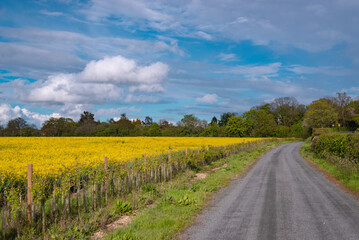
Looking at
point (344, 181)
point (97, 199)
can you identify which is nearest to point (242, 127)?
point (344, 181)

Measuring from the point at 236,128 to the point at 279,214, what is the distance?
3458 inches

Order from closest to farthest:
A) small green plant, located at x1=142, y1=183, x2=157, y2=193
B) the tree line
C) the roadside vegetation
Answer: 1. small green plant, located at x1=142, y1=183, x2=157, y2=193
2. the roadside vegetation
3. the tree line

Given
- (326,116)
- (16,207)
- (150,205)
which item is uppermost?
(326,116)

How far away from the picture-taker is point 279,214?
26.1 ft

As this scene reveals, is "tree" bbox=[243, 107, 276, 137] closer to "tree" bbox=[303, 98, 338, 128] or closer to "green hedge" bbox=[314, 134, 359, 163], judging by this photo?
"tree" bbox=[303, 98, 338, 128]

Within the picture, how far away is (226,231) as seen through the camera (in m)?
6.61

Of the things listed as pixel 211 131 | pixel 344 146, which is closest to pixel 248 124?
pixel 211 131

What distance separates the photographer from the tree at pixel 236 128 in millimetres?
94062

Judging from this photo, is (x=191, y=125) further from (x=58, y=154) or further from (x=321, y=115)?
(x=58, y=154)

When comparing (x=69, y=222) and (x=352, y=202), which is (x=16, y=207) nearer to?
(x=69, y=222)

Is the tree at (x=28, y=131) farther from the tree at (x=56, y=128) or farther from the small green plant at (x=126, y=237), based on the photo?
the small green plant at (x=126, y=237)

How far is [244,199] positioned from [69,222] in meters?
5.93

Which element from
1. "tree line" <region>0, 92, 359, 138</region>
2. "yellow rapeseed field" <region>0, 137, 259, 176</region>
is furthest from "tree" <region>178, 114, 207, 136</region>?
"yellow rapeseed field" <region>0, 137, 259, 176</region>

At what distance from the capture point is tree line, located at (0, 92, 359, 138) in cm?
7394
